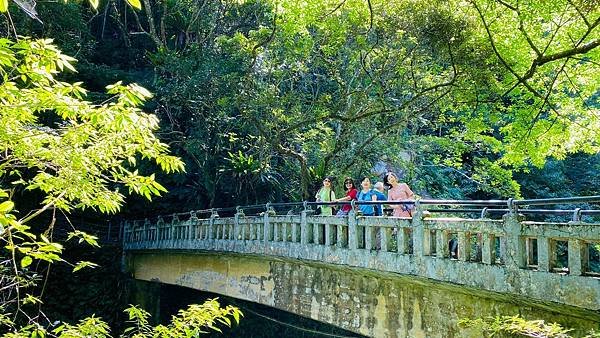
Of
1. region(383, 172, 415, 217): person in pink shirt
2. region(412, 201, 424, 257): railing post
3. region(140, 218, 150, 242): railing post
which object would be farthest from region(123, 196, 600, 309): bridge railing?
region(140, 218, 150, 242): railing post

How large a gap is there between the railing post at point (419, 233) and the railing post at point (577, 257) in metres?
2.09

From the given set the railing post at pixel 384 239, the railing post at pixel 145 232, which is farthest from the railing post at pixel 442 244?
the railing post at pixel 145 232

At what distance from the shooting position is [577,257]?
→ 518cm

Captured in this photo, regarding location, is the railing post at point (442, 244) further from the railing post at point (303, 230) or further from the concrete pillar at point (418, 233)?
the railing post at point (303, 230)

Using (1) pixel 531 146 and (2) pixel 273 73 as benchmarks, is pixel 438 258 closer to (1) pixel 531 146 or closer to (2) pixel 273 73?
(1) pixel 531 146

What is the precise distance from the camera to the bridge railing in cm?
526

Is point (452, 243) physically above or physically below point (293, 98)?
below

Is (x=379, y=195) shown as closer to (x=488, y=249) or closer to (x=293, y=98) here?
(x=488, y=249)

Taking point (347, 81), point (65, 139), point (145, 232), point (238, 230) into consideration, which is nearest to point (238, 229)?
point (238, 230)

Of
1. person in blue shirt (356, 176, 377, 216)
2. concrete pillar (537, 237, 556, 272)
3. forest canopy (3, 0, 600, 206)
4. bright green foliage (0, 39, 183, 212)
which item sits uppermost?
A: forest canopy (3, 0, 600, 206)

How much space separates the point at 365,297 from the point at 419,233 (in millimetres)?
2008

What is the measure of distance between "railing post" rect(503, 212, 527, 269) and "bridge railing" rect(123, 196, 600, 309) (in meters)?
0.01

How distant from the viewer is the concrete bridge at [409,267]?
541cm

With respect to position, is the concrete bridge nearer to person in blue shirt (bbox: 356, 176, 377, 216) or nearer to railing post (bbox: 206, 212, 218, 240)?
railing post (bbox: 206, 212, 218, 240)
